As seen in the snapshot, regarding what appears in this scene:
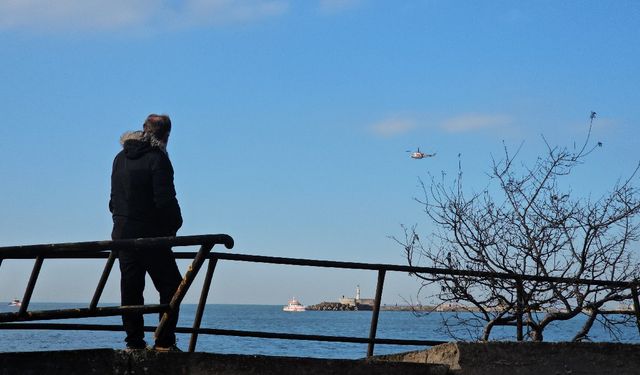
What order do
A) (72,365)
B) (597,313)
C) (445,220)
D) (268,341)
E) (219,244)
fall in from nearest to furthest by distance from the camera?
1. (72,365)
2. (219,244)
3. (597,313)
4. (445,220)
5. (268,341)

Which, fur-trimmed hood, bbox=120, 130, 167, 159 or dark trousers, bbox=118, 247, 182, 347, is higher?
fur-trimmed hood, bbox=120, 130, 167, 159

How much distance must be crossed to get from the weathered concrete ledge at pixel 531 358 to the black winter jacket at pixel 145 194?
1.55m

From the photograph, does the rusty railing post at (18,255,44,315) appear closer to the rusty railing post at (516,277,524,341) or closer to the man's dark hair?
the man's dark hair

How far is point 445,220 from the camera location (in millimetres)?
11172

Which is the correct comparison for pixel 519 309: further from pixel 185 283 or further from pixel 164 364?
pixel 164 364

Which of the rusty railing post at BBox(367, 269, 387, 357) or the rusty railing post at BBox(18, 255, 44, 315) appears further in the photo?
the rusty railing post at BBox(367, 269, 387, 357)

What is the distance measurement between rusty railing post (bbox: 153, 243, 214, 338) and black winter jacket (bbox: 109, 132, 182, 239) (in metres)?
0.64

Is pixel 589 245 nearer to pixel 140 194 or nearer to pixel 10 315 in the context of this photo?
pixel 140 194

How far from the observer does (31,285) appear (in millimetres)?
5031

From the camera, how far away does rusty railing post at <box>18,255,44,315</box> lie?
498 cm

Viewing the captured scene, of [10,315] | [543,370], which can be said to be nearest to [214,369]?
[10,315]

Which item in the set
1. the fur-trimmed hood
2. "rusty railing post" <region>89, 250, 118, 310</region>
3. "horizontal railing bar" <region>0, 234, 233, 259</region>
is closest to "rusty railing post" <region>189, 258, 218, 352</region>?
the fur-trimmed hood

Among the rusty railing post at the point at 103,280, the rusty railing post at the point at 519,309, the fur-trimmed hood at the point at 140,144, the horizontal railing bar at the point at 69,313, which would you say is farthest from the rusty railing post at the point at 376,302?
the rusty railing post at the point at 519,309

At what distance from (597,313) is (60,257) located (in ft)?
20.8
